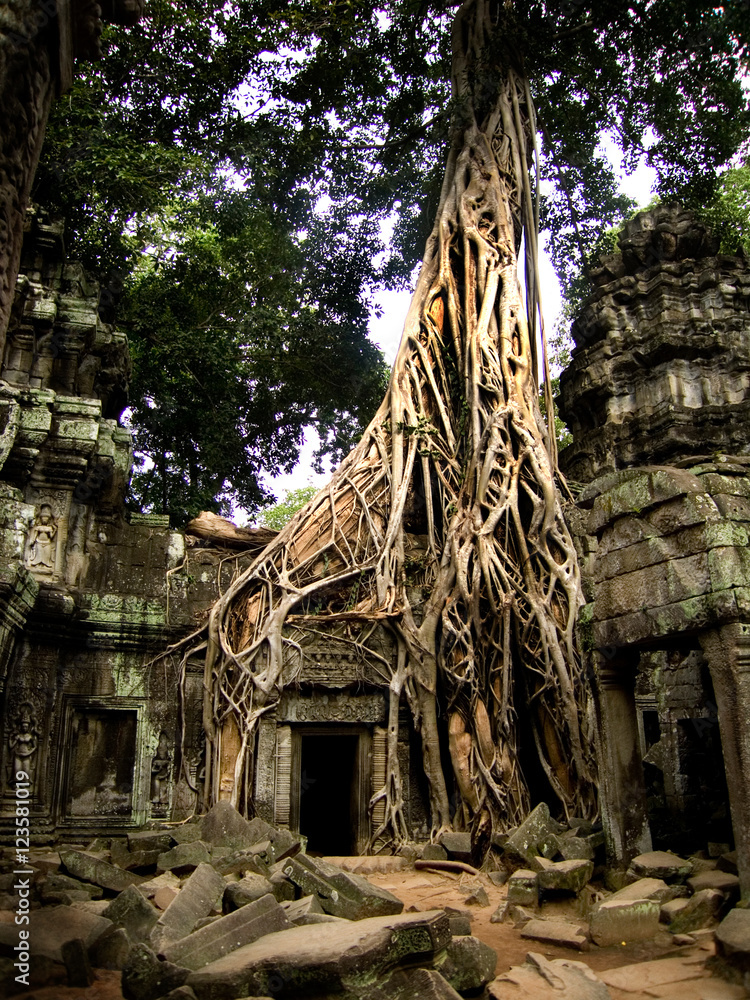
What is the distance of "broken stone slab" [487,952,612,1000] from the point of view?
9.35ft

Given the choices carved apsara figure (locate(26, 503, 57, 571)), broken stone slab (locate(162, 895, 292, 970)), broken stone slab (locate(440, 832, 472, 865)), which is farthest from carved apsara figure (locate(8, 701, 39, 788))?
broken stone slab (locate(162, 895, 292, 970))

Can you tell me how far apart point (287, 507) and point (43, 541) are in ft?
50.4

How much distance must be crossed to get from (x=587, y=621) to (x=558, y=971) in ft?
7.43

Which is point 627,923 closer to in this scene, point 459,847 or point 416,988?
point 416,988

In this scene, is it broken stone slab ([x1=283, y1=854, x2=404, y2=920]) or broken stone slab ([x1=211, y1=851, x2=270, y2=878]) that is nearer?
broken stone slab ([x1=283, y1=854, x2=404, y2=920])

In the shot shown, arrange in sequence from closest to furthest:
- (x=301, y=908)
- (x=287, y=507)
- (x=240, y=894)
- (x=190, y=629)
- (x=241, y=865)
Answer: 1. (x=301, y=908)
2. (x=240, y=894)
3. (x=241, y=865)
4. (x=190, y=629)
5. (x=287, y=507)

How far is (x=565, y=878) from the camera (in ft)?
14.3

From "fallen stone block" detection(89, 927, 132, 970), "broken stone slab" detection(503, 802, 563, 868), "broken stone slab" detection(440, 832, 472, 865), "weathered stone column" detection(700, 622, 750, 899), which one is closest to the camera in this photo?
"fallen stone block" detection(89, 927, 132, 970)

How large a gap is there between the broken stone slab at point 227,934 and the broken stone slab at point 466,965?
27.7 inches

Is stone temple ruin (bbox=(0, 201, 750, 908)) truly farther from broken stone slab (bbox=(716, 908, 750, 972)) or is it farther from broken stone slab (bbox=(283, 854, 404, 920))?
broken stone slab (bbox=(283, 854, 404, 920))

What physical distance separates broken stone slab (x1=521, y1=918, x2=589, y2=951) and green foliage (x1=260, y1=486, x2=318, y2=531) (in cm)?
1765

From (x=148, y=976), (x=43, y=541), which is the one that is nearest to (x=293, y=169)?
(x=43, y=541)

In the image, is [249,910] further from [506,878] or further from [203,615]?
[203,615]

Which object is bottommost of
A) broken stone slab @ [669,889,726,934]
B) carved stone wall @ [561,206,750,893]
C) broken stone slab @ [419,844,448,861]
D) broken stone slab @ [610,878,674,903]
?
broken stone slab @ [419,844,448,861]
